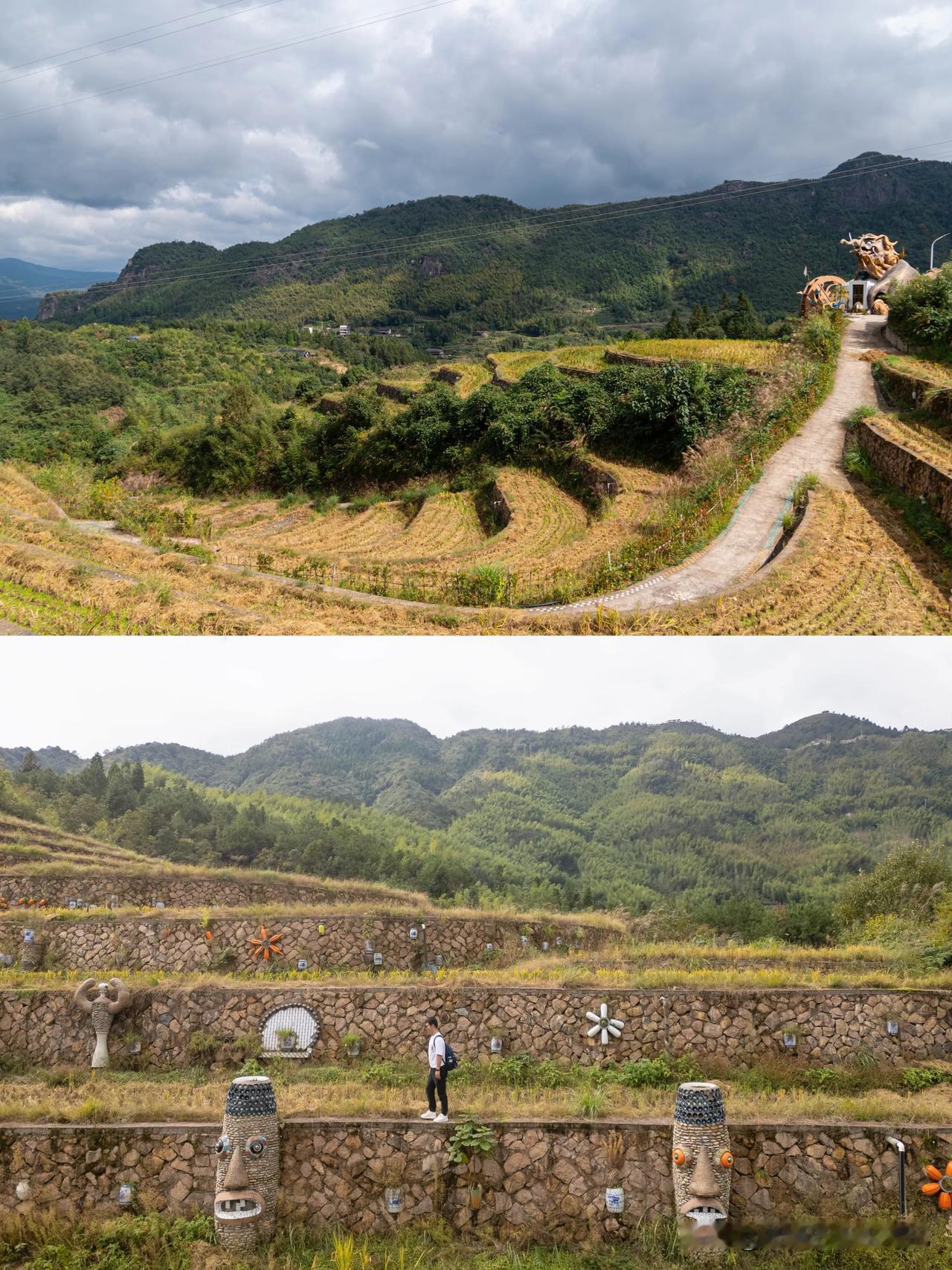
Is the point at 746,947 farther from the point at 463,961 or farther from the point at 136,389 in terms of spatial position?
the point at 136,389

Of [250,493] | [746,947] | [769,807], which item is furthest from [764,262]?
[746,947]

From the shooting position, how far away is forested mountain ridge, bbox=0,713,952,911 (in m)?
17.0

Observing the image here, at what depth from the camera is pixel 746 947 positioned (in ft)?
37.1

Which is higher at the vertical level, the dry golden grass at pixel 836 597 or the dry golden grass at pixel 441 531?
the dry golden grass at pixel 441 531

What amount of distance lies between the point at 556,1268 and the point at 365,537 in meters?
17.3

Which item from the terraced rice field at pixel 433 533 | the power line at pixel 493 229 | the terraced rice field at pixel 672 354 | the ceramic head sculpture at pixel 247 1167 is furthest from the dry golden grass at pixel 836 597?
the power line at pixel 493 229

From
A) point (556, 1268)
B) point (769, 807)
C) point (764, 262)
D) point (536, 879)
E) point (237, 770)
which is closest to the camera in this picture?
point (556, 1268)

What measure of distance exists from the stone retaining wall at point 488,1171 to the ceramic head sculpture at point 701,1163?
0.92 feet

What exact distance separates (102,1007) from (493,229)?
504 feet

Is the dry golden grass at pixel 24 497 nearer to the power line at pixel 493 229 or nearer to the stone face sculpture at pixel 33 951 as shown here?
the stone face sculpture at pixel 33 951

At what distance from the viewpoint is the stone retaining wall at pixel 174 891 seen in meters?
12.9

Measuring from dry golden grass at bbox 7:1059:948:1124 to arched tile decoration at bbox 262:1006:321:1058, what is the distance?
68 cm

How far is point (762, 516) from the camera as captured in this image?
15.1 metres

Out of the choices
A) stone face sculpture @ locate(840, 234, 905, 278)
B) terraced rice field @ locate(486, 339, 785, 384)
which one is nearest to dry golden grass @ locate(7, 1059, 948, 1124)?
terraced rice field @ locate(486, 339, 785, 384)
